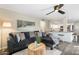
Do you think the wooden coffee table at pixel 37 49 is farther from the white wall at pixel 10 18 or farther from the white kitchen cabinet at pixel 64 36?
the white wall at pixel 10 18

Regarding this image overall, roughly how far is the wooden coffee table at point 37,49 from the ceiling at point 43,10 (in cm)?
50

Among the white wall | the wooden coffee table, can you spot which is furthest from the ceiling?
the wooden coffee table

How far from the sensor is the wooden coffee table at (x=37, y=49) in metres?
2.01

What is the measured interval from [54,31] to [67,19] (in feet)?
1.01

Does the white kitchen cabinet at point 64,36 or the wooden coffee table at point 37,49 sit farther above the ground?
the white kitchen cabinet at point 64,36

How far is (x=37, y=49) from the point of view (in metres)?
2.02

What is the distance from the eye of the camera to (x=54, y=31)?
2047 millimetres

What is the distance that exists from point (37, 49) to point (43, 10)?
689 mm

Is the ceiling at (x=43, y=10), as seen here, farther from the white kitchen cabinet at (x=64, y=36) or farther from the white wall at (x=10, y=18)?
the white kitchen cabinet at (x=64, y=36)

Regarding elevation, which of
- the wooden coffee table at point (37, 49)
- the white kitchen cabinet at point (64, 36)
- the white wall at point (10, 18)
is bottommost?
the wooden coffee table at point (37, 49)

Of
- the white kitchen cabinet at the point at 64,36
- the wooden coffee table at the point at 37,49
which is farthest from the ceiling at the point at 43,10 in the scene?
the wooden coffee table at the point at 37,49

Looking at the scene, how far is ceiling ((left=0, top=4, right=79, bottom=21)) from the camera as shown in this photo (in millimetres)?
1972

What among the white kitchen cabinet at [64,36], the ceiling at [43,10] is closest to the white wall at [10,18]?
the ceiling at [43,10]
